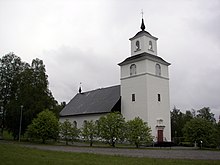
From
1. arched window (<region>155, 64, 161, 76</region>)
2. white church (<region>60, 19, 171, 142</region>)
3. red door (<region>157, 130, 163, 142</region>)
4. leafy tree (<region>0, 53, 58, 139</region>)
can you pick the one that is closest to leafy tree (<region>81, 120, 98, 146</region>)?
white church (<region>60, 19, 171, 142</region>)

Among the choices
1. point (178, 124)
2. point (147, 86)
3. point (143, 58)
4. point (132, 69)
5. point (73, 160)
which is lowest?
point (73, 160)

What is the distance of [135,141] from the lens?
102 feet

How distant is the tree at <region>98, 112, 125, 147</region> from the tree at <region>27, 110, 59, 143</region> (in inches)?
278

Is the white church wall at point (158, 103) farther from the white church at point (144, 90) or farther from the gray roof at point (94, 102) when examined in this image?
the gray roof at point (94, 102)

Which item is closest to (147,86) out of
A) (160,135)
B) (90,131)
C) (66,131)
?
(160,135)

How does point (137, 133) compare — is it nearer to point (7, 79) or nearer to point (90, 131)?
point (90, 131)

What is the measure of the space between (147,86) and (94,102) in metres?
13.8

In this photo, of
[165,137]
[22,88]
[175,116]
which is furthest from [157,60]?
[175,116]

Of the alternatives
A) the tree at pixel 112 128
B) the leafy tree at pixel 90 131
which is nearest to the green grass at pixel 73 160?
the tree at pixel 112 128

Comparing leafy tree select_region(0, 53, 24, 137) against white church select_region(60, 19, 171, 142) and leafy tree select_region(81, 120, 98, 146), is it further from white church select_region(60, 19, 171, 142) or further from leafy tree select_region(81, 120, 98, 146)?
leafy tree select_region(81, 120, 98, 146)

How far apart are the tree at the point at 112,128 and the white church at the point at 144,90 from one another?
24.3 ft

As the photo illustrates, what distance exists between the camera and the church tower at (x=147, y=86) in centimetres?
3956

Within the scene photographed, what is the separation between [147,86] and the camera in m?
39.3

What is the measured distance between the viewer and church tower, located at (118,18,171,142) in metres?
39.6
